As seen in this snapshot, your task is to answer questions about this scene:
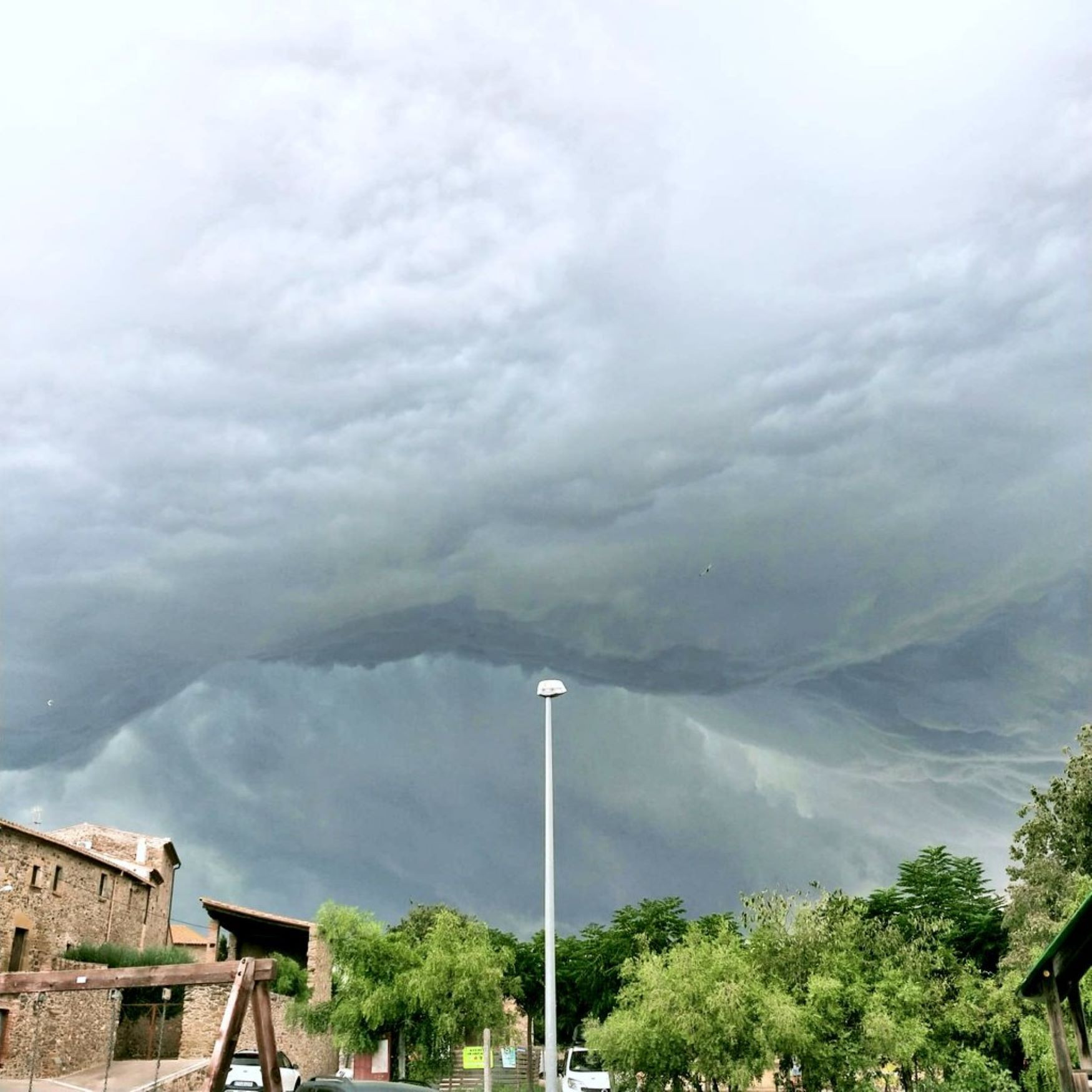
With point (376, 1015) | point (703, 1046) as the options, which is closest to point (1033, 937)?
point (703, 1046)

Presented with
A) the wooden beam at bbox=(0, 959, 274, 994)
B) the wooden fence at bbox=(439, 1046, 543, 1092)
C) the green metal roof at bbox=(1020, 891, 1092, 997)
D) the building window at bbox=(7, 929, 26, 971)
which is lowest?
the wooden fence at bbox=(439, 1046, 543, 1092)

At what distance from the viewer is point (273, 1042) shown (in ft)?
56.2

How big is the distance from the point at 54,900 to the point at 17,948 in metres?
2.90

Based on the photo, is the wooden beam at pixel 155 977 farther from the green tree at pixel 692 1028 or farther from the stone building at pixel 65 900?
the stone building at pixel 65 900

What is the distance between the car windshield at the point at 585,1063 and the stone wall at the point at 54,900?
22.8 meters

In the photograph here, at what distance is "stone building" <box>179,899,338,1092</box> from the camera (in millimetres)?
44312

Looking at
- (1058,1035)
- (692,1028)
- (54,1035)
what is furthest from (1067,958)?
(54,1035)

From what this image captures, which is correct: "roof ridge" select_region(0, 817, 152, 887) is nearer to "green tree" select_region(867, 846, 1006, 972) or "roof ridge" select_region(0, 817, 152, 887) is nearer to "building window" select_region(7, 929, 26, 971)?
"building window" select_region(7, 929, 26, 971)

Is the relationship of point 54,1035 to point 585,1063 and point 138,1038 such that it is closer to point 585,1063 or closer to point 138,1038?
point 138,1038

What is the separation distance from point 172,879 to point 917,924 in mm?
49431

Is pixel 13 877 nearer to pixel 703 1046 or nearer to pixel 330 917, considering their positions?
pixel 330 917

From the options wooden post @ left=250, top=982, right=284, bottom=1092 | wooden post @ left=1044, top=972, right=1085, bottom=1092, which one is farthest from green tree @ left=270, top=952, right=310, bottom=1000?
wooden post @ left=1044, top=972, right=1085, bottom=1092

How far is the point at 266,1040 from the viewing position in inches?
666

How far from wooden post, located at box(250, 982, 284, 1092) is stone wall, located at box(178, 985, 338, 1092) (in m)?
24.0
